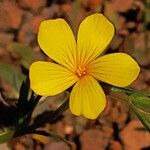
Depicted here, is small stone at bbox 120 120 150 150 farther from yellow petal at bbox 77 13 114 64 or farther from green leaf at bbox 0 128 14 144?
yellow petal at bbox 77 13 114 64

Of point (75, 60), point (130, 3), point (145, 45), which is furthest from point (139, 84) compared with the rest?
point (75, 60)

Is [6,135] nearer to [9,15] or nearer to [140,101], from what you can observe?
[140,101]

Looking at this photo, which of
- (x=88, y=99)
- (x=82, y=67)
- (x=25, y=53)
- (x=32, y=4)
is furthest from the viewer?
(x=32, y=4)

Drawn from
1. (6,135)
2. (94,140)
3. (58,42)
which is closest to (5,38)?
Answer: (94,140)

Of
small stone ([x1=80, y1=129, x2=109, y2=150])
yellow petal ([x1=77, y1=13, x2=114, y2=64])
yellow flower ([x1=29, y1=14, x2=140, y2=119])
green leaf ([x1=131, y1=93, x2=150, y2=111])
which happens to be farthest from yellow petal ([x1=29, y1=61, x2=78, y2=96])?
small stone ([x1=80, y1=129, x2=109, y2=150])

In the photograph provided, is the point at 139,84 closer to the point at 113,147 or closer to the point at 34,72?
the point at 113,147
